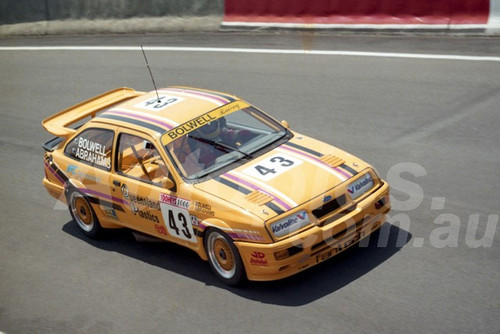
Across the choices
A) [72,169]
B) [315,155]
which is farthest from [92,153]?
[315,155]

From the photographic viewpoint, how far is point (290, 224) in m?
7.08

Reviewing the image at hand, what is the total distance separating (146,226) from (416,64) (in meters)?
6.59

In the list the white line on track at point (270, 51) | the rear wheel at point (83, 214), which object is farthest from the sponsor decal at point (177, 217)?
the white line on track at point (270, 51)

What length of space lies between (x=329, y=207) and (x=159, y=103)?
2479 mm

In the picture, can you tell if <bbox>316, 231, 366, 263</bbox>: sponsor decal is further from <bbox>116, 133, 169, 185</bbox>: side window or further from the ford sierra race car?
<bbox>116, 133, 169, 185</bbox>: side window

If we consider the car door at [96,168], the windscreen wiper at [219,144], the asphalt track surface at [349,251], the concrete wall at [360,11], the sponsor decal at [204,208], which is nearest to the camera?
the asphalt track surface at [349,251]

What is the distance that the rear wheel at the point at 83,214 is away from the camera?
352 inches

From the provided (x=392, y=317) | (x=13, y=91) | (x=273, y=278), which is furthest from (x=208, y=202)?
(x=13, y=91)

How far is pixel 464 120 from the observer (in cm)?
1075

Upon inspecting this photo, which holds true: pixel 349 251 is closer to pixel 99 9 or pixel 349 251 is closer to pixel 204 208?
pixel 204 208

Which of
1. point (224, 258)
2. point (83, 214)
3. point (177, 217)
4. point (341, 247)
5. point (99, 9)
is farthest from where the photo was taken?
point (99, 9)

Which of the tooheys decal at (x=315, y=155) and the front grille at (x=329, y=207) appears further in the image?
the tooheys decal at (x=315, y=155)

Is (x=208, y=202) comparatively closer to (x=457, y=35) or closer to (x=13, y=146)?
Answer: (x=13, y=146)

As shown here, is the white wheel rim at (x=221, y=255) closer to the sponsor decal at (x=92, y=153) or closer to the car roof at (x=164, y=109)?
the car roof at (x=164, y=109)
